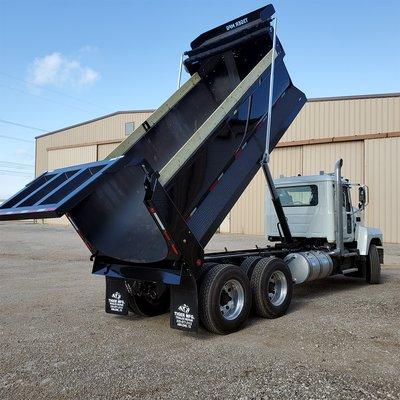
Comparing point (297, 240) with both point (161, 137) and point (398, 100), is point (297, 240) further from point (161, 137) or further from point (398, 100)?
point (398, 100)

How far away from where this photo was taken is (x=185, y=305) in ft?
18.9

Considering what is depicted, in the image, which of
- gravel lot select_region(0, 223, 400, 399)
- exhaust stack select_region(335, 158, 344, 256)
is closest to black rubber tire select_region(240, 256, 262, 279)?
gravel lot select_region(0, 223, 400, 399)

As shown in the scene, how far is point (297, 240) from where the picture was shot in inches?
393

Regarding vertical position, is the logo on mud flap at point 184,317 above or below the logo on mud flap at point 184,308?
below

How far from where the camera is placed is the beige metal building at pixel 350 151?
833 inches

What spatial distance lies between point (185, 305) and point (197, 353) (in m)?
0.63

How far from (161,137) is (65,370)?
379 cm

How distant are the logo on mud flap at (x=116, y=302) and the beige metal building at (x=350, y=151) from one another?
1632 centimetres

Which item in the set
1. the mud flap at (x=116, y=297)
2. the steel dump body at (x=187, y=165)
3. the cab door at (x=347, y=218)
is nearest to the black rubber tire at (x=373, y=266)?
the cab door at (x=347, y=218)

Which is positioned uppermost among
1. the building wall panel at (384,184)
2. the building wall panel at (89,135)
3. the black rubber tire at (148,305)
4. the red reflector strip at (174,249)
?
the building wall panel at (89,135)

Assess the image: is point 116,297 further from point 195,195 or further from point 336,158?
point 336,158

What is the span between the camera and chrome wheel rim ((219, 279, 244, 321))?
6180mm

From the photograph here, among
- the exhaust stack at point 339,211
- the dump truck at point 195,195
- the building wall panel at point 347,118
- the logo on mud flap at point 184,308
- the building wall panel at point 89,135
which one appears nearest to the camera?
the dump truck at point 195,195

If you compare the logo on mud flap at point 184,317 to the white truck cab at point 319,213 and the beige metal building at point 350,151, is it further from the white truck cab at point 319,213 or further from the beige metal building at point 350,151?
the beige metal building at point 350,151
